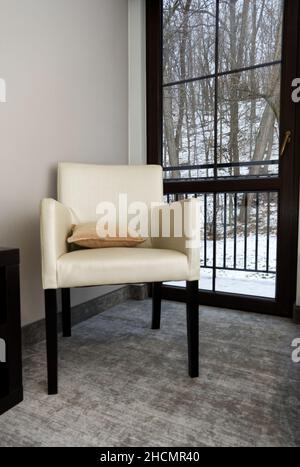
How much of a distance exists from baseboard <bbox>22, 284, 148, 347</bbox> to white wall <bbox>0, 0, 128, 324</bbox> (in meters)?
0.05

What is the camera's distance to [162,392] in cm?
109

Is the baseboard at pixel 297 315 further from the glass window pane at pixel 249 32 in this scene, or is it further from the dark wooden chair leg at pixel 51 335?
the glass window pane at pixel 249 32

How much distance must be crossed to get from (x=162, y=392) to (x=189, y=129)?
161 cm

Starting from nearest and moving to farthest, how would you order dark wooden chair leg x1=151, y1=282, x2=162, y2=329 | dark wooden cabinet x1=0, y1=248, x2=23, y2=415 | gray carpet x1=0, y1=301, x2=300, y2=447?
gray carpet x1=0, y1=301, x2=300, y2=447 → dark wooden cabinet x1=0, y1=248, x2=23, y2=415 → dark wooden chair leg x1=151, y1=282, x2=162, y2=329

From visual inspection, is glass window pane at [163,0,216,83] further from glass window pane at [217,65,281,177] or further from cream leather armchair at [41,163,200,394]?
Answer: cream leather armchair at [41,163,200,394]

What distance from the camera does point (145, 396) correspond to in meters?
1.06

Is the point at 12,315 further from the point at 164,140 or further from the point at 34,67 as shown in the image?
the point at 164,140

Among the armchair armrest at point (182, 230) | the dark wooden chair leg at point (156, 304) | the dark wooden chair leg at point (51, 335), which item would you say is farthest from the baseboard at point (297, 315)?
the dark wooden chair leg at point (51, 335)

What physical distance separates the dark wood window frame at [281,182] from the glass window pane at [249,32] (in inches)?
2.7

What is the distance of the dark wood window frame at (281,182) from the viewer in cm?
172

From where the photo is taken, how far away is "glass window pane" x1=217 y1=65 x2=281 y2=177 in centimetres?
182

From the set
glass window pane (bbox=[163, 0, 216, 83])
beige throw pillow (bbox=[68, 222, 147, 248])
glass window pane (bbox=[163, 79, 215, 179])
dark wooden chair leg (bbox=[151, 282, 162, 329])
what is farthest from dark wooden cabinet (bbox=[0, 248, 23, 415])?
glass window pane (bbox=[163, 0, 216, 83])

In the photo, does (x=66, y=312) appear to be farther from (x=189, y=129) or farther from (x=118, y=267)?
(x=189, y=129)
